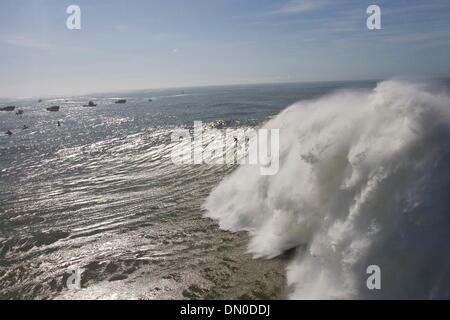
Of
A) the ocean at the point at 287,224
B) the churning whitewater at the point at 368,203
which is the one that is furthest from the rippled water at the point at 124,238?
the churning whitewater at the point at 368,203

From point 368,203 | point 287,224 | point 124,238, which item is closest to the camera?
point 368,203

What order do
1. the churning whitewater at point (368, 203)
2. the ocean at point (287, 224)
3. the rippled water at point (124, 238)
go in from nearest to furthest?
the churning whitewater at point (368, 203) → the ocean at point (287, 224) → the rippled water at point (124, 238)

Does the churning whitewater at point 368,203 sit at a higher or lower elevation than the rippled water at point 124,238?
higher

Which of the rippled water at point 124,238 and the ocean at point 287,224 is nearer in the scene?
the ocean at point 287,224

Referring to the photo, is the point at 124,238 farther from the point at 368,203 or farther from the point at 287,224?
the point at 368,203

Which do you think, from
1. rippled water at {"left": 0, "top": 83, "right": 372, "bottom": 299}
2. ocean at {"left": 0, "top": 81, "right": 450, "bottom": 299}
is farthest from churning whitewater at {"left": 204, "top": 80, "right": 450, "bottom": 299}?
rippled water at {"left": 0, "top": 83, "right": 372, "bottom": 299}


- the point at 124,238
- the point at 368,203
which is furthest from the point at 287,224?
the point at 124,238

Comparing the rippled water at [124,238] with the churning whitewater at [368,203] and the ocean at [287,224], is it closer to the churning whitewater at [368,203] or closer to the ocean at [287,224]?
the ocean at [287,224]
